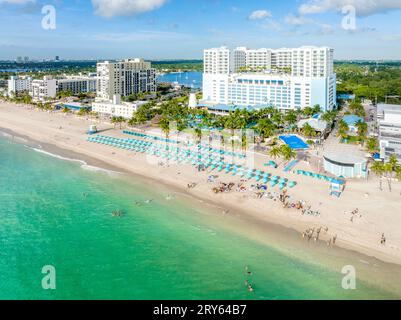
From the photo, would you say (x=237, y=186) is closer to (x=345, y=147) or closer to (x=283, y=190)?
(x=283, y=190)

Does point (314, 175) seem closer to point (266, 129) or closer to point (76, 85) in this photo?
point (266, 129)

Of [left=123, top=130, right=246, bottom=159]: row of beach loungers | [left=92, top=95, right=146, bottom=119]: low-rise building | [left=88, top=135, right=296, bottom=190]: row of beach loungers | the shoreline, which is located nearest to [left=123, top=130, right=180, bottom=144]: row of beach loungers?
[left=123, top=130, right=246, bottom=159]: row of beach loungers

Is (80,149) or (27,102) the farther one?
(27,102)

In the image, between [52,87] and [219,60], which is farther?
[52,87]

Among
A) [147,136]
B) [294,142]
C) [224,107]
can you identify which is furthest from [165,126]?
[224,107]

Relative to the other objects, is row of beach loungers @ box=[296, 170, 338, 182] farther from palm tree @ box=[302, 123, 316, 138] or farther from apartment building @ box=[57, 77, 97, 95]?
apartment building @ box=[57, 77, 97, 95]
